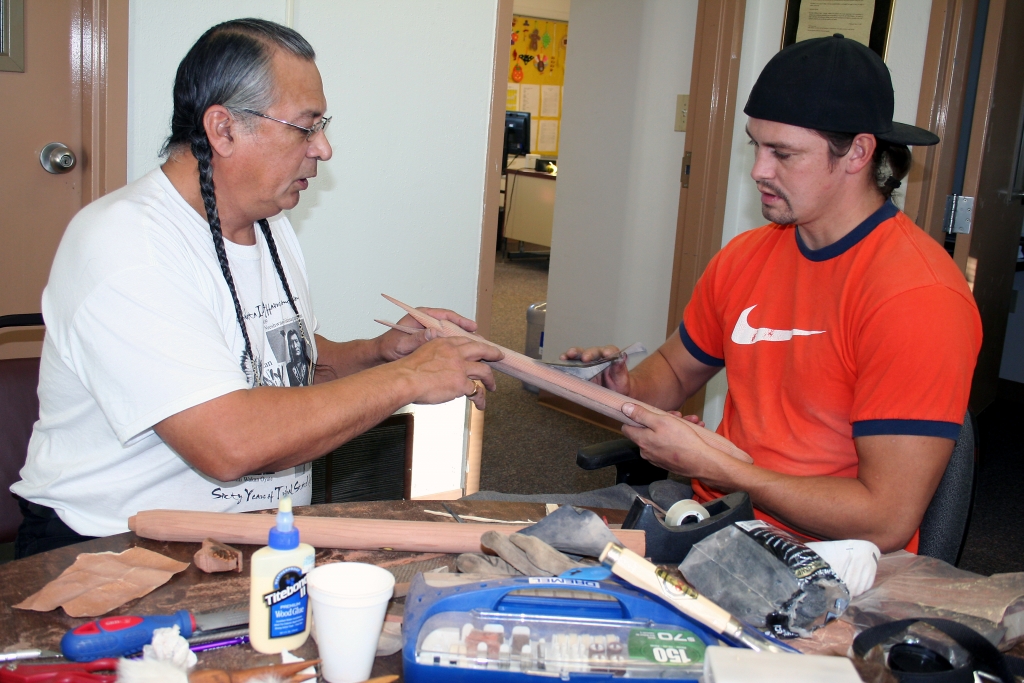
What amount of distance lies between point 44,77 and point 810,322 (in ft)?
7.48

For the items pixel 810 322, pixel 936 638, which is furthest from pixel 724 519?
pixel 810 322

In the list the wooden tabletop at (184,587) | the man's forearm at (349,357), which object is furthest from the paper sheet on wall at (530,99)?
the wooden tabletop at (184,587)

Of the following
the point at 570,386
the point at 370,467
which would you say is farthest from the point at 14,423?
the point at 370,467

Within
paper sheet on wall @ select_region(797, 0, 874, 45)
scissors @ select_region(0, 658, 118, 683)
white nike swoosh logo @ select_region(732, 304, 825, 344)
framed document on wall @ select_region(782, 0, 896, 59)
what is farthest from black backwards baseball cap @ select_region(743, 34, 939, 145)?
paper sheet on wall @ select_region(797, 0, 874, 45)

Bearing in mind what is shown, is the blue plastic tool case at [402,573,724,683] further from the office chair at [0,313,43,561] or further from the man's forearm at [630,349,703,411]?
the man's forearm at [630,349,703,411]

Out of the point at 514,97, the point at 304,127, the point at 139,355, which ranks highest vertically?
the point at 514,97

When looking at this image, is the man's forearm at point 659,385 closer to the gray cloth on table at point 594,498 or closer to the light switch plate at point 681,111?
the gray cloth on table at point 594,498

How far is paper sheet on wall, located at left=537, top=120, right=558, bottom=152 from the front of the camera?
10891 millimetres

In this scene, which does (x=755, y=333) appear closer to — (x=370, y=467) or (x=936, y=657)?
(x=936, y=657)

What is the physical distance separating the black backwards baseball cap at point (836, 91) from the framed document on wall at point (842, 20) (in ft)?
6.60

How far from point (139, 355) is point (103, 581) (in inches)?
14.4

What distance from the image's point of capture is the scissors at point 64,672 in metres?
0.92

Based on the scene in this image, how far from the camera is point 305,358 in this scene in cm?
183

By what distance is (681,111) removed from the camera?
429 centimetres
